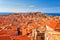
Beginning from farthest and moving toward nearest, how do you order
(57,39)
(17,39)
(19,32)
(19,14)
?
(19,14) → (19,32) → (17,39) → (57,39)

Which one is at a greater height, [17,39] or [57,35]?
[57,35]

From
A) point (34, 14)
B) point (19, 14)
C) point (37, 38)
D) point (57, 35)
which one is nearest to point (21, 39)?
point (37, 38)

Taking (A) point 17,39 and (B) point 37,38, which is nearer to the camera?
(B) point 37,38

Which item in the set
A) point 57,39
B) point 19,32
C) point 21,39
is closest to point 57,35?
point 57,39

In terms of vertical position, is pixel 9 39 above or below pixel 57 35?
below

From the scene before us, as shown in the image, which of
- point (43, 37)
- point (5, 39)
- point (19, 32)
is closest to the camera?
point (43, 37)

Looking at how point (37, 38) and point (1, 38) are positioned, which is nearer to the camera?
point (37, 38)

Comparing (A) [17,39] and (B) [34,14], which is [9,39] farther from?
(B) [34,14]

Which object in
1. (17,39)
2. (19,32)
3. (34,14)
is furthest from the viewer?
(34,14)

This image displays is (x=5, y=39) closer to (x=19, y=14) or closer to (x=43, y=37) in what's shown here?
(x=43, y=37)
